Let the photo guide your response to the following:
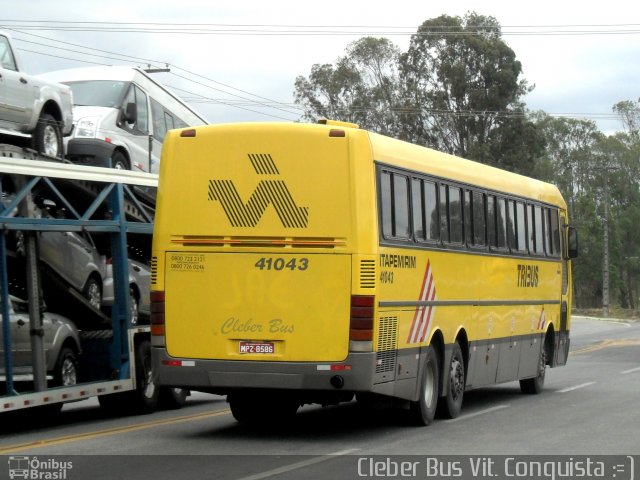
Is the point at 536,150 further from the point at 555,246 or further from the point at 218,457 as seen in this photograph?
the point at 218,457

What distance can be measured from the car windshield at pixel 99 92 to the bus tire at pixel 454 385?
319 inches

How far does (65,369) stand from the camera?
1508cm

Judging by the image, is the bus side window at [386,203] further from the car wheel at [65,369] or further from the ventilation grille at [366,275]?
the car wheel at [65,369]

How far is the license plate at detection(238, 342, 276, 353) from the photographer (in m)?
13.1

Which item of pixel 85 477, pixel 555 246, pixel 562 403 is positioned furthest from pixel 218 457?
pixel 555 246

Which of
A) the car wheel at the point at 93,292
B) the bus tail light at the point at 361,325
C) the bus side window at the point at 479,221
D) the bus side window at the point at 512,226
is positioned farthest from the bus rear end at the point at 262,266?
the bus side window at the point at 512,226

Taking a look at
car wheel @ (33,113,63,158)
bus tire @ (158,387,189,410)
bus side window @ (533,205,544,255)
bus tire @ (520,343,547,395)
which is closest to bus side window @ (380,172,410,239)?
bus tire @ (158,387,189,410)

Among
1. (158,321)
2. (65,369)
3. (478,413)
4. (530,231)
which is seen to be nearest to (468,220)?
(478,413)

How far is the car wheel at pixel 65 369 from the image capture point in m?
14.9

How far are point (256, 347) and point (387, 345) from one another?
4.40 feet

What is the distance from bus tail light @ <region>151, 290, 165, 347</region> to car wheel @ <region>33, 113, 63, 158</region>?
396 centimetres

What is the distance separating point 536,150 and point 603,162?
39.6 metres

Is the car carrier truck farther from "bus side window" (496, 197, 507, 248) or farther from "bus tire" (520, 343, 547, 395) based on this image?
"bus tire" (520, 343, 547, 395)

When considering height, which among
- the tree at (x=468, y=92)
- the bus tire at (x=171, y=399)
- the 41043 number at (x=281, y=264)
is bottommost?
the bus tire at (x=171, y=399)
